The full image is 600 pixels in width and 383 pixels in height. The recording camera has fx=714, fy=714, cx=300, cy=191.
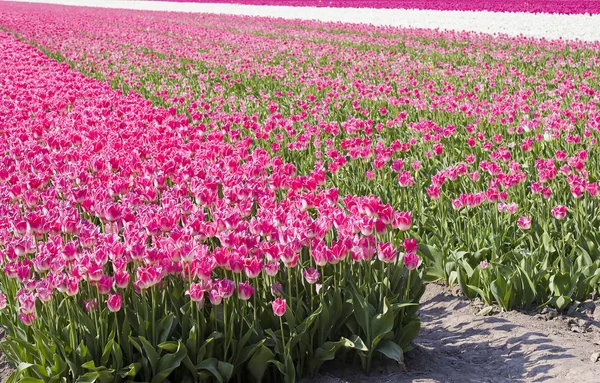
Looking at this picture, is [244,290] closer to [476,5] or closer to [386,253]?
[386,253]

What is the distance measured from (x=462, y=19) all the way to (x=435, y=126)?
57.1ft

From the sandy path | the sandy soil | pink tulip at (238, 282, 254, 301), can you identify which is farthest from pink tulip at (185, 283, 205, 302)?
the sandy path

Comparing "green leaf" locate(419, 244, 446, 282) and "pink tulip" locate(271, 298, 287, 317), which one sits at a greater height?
"pink tulip" locate(271, 298, 287, 317)

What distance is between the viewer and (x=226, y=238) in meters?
3.03

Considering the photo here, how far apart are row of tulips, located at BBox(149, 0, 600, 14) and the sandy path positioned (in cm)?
88

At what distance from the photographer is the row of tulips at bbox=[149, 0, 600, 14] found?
22.0m

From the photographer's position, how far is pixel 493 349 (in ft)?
11.2

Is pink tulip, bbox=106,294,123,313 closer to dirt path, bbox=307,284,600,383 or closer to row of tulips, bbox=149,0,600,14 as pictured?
dirt path, bbox=307,284,600,383

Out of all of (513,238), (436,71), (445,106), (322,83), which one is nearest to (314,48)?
(436,71)

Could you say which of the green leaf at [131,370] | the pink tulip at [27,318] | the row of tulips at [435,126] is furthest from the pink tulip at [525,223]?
the pink tulip at [27,318]

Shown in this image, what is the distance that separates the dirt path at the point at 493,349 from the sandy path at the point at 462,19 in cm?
1425

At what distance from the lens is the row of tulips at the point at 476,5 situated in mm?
22016

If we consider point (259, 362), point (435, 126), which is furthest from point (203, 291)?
point (435, 126)

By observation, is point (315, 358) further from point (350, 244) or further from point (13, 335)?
point (13, 335)
